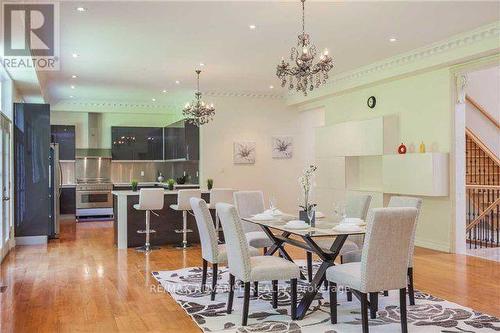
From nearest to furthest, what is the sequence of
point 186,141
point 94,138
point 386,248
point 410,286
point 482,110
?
point 386,248 → point 410,286 → point 482,110 → point 186,141 → point 94,138

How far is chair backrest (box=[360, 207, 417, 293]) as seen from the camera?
357 cm

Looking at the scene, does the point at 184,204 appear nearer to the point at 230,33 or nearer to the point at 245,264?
the point at 230,33

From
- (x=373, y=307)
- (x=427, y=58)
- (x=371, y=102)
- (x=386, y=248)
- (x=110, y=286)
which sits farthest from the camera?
(x=371, y=102)

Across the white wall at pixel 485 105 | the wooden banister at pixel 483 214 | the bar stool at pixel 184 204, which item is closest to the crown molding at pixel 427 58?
the white wall at pixel 485 105

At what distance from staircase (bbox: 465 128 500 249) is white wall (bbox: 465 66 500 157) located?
30cm

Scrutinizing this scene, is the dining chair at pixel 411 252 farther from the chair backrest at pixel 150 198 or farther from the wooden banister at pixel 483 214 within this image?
the wooden banister at pixel 483 214

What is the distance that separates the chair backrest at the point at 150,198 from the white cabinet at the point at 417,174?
3.78 meters

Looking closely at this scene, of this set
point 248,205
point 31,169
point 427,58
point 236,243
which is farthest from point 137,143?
point 236,243

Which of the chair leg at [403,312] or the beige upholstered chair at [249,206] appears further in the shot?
the beige upholstered chair at [249,206]

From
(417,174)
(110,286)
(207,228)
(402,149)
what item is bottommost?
(110,286)

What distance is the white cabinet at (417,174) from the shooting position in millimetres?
7258

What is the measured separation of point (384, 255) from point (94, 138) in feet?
34.9

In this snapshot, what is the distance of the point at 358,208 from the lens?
18.0 feet

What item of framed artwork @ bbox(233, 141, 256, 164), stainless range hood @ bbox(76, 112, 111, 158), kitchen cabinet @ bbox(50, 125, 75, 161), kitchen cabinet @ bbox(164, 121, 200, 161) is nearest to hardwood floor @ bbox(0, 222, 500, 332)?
kitchen cabinet @ bbox(164, 121, 200, 161)
